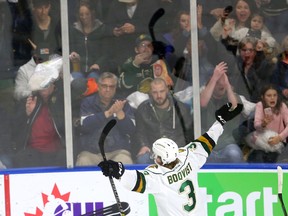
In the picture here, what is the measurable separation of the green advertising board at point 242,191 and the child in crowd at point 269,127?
0.48 ft

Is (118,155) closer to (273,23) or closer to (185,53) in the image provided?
(185,53)

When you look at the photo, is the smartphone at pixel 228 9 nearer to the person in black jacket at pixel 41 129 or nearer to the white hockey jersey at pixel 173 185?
the person in black jacket at pixel 41 129

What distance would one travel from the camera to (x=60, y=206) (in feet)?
20.9

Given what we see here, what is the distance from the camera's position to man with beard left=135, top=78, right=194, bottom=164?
6430 mm

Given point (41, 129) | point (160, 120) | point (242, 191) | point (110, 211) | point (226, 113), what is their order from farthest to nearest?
point (41, 129) < point (160, 120) < point (110, 211) < point (242, 191) < point (226, 113)

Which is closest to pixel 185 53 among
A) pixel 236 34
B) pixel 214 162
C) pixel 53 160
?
pixel 236 34

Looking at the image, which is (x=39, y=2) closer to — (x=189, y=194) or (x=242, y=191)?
(x=242, y=191)

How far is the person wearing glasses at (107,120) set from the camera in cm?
650

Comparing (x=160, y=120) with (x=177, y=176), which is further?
(x=160, y=120)

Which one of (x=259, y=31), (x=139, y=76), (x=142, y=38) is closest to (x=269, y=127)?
(x=259, y=31)

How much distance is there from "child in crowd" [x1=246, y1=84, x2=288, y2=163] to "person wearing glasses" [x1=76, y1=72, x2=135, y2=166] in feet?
2.96

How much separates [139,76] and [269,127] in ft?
3.30

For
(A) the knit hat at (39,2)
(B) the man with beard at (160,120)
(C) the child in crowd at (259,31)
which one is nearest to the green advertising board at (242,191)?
(B) the man with beard at (160,120)

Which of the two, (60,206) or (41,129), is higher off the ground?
(41,129)
